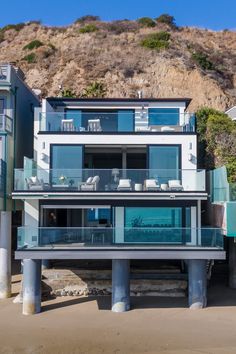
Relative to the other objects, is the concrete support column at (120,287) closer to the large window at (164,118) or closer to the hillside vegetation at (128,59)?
the large window at (164,118)

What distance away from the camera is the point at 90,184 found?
20000 mm

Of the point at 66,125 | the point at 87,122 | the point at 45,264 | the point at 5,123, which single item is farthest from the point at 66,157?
the point at 45,264

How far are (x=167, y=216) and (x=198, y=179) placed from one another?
2203 millimetres

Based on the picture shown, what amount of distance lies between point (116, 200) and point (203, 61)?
137ft

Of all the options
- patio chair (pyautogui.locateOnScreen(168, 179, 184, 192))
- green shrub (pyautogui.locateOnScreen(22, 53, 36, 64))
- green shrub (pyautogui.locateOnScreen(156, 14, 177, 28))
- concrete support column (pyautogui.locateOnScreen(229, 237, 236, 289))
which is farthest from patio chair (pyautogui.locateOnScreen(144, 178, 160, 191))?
green shrub (pyautogui.locateOnScreen(156, 14, 177, 28))

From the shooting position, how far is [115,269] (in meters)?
19.5

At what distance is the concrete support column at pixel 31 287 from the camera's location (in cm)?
1919

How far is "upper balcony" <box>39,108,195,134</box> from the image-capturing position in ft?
72.6

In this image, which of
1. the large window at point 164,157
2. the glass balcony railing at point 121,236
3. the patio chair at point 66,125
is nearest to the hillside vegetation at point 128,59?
the patio chair at point 66,125

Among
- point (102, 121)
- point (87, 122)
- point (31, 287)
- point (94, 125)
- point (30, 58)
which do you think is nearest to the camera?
point (31, 287)

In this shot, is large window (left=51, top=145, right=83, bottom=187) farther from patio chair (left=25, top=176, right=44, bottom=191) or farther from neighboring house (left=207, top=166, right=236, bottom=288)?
neighboring house (left=207, top=166, right=236, bottom=288)

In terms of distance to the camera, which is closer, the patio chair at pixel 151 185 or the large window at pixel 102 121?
the patio chair at pixel 151 185

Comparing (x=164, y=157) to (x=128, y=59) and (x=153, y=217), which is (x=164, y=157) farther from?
(x=128, y=59)

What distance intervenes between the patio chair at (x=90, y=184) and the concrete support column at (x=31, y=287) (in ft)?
12.6
